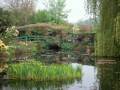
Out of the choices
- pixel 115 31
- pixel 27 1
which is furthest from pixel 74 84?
pixel 27 1

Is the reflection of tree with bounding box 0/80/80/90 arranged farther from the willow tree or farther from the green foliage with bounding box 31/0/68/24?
the green foliage with bounding box 31/0/68/24

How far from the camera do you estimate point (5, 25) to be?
3616 centimetres

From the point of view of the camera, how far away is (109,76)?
17812mm

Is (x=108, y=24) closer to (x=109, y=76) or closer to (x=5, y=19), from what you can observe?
(x=109, y=76)

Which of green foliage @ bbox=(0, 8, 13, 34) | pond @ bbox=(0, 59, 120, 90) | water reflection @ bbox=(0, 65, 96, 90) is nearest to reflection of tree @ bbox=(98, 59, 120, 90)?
pond @ bbox=(0, 59, 120, 90)

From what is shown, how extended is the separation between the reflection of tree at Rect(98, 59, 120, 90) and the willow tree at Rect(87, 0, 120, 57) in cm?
82

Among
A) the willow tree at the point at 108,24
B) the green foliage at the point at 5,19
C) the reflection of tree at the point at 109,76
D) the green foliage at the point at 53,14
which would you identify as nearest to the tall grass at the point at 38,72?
the reflection of tree at the point at 109,76

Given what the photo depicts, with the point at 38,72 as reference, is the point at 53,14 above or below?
above

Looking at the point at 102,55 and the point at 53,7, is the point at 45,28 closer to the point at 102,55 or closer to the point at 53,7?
the point at 53,7

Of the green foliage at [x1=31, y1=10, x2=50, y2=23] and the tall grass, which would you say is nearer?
the tall grass

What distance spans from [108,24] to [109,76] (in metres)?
3.84

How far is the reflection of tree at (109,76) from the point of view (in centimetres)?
1545

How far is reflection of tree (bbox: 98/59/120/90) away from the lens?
50.7ft

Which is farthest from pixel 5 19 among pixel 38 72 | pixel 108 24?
pixel 38 72
